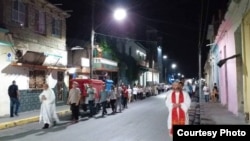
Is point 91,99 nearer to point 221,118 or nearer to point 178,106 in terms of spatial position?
point 221,118

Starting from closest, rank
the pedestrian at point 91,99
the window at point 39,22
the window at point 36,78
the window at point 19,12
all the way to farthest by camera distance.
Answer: the pedestrian at point 91,99
the window at point 19,12
the window at point 36,78
the window at point 39,22

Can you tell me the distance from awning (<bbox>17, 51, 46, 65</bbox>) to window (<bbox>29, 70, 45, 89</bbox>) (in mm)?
730

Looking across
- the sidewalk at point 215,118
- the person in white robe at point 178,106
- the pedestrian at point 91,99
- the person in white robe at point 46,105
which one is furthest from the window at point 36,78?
the person in white robe at point 178,106

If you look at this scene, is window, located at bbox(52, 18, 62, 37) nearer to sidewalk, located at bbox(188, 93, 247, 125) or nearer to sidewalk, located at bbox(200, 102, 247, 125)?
sidewalk, located at bbox(188, 93, 247, 125)

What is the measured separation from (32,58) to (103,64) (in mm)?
15138

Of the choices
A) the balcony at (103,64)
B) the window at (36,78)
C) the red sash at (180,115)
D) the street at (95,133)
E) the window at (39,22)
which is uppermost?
the window at (39,22)

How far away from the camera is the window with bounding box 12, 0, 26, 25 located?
77.8 ft

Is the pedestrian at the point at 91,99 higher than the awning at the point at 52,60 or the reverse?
the reverse

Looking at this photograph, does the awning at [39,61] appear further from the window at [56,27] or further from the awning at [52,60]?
the window at [56,27]

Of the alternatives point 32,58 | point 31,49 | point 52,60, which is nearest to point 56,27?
point 52,60

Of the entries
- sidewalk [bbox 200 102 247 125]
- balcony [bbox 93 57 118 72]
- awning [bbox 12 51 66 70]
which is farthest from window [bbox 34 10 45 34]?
sidewalk [bbox 200 102 247 125]

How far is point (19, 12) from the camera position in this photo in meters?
24.4

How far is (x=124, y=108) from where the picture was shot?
28.7 m

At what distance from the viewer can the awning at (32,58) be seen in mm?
24203
